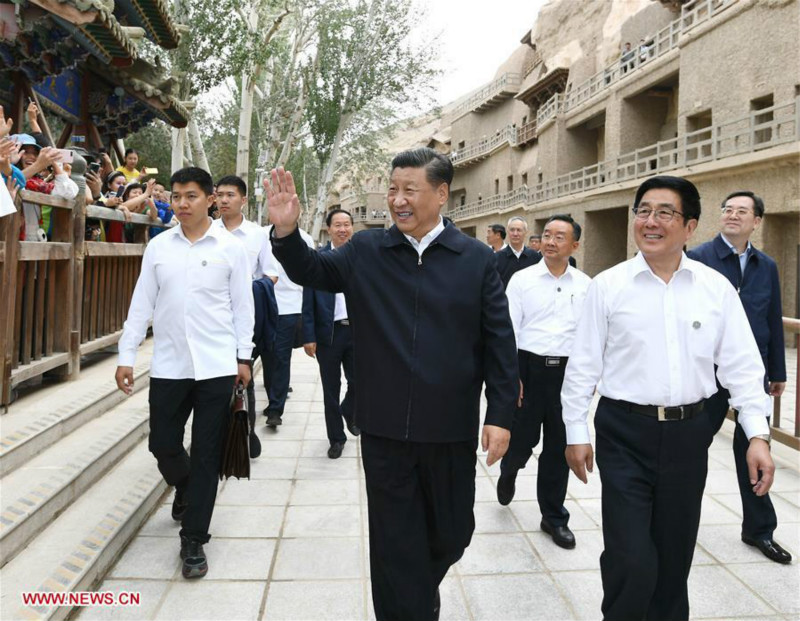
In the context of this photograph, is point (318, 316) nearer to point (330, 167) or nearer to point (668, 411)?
point (668, 411)

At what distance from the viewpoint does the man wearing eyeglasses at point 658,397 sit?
2.34m

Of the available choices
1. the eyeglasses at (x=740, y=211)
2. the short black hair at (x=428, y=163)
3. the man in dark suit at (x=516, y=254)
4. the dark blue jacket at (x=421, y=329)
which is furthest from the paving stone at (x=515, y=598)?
the man in dark suit at (x=516, y=254)

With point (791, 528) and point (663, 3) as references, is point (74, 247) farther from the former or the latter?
point (663, 3)

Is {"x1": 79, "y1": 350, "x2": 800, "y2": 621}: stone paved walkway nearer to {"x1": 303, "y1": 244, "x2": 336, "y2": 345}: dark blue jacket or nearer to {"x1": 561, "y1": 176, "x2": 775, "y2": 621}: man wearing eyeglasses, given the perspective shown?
{"x1": 561, "y1": 176, "x2": 775, "y2": 621}: man wearing eyeglasses

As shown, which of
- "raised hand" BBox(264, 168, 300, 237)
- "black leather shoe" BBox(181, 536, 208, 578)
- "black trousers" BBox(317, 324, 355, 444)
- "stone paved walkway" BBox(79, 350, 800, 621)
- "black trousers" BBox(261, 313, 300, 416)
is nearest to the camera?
"raised hand" BBox(264, 168, 300, 237)

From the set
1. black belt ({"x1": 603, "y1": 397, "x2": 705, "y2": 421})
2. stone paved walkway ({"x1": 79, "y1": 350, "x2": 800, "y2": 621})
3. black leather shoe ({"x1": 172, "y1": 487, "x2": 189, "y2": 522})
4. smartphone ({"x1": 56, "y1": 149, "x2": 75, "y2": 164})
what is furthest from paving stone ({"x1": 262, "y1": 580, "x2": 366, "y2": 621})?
smartphone ({"x1": 56, "y1": 149, "x2": 75, "y2": 164})

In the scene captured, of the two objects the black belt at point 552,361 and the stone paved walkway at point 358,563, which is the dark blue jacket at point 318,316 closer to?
the stone paved walkway at point 358,563

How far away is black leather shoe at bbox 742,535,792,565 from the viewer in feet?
11.1

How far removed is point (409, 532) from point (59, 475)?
2.34 meters

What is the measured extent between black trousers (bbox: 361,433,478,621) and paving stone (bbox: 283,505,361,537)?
1366 millimetres

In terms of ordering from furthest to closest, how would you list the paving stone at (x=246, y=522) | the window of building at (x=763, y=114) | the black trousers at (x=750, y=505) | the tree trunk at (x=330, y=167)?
the tree trunk at (x=330, y=167), the window of building at (x=763, y=114), the paving stone at (x=246, y=522), the black trousers at (x=750, y=505)

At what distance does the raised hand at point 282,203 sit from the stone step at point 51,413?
7.67ft

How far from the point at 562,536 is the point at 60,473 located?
9.94ft

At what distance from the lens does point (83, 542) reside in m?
3.10
